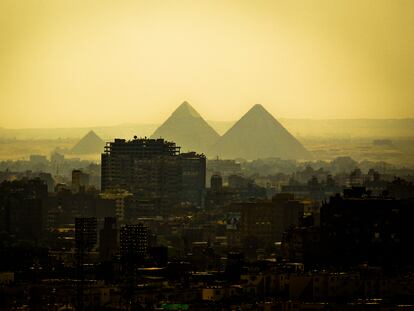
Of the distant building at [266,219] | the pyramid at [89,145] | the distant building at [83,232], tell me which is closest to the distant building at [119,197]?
the distant building at [266,219]

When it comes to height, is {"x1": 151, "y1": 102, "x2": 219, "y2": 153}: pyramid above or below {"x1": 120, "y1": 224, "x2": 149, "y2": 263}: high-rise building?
above

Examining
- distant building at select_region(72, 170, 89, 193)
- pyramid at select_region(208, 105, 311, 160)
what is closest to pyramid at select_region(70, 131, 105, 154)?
distant building at select_region(72, 170, 89, 193)

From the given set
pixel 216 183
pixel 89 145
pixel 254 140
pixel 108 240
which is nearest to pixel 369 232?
pixel 108 240

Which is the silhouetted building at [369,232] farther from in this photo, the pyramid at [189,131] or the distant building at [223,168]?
the pyramid at [189,131]

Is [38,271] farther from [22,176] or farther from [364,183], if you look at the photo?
[22,176]

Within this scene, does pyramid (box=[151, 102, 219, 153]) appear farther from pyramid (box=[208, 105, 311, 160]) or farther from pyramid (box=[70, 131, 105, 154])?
pyramid (box=[70, 131, 105, 154])
